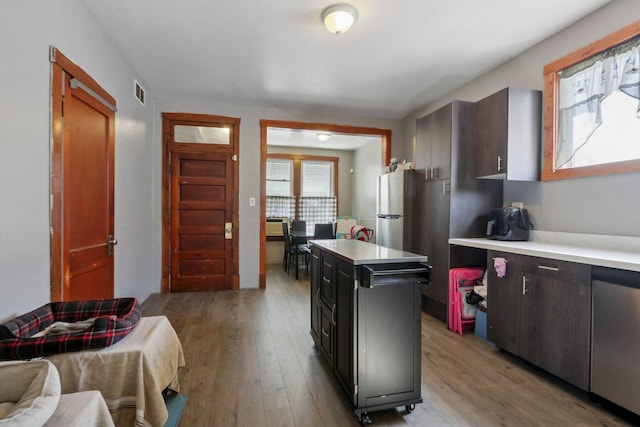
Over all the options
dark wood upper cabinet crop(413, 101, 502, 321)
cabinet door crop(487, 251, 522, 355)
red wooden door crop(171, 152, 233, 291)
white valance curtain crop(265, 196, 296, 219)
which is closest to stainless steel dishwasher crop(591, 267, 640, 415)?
cabinet door crop(487, 251, 522, 355)

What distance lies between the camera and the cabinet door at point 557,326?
1.86m

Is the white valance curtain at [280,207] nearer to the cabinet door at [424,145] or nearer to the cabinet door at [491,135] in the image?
the cabinet door at [424,145]

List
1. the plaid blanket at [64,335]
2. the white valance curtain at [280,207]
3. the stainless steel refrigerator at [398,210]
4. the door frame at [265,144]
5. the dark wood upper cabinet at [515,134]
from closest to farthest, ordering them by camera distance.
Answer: the plaid blanket at [64,335], the dark wood upper cabinet at [515,134], the stainless steel refrigerator at [398,210], the door frame at [265,144], the white valance curtain at [280,207]

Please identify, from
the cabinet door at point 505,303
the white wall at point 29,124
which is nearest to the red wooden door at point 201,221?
the white wall at point 29,124

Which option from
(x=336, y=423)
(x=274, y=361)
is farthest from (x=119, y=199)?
(x=336, y=423)

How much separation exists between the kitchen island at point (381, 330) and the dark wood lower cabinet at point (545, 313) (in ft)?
3.33

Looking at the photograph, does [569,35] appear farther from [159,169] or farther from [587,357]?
[159,169]

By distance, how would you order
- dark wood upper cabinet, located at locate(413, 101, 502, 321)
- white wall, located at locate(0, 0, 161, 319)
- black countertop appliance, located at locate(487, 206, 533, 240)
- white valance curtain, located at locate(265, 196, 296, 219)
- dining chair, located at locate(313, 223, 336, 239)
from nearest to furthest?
white wall, located at locate(0, 0, 161, 319) → black countertop appliance, located at locate(487, 206, 533, 240) → dark wood upper cabinet, located at locate(413, 101, 502, 321) → dining chair, located at locate(313, 223, 336, 239) → white valance curtain, located at locate(265, 196, 296, 219)

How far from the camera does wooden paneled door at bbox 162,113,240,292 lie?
4.22 metres

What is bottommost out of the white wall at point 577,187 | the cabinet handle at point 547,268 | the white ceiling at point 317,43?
the cabinet handle at point 547,268

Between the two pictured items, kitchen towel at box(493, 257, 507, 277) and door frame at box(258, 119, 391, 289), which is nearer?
kitchen towel at box(493, 257, 507, 277)

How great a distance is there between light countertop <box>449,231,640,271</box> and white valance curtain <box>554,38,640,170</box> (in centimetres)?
62

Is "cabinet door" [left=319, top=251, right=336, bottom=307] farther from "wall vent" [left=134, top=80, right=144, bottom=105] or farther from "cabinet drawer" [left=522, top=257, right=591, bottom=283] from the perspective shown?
"wall vent" [left=134, top=80, right=144, bottom=105]

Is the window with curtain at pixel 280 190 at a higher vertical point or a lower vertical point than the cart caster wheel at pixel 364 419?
higher
